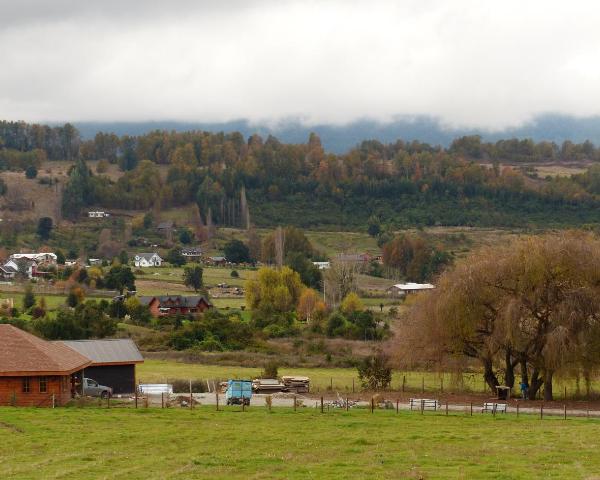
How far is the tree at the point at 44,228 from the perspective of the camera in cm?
13688

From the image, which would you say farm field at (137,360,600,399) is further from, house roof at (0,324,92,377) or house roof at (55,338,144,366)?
house roof at (0,324,92,377)

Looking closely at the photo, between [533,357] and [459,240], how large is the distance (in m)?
89.1

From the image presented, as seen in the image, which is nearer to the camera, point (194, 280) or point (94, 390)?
point (94, 390)

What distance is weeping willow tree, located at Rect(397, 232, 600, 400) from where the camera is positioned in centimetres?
4022

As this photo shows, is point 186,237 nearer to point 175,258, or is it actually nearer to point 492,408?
point 175,258

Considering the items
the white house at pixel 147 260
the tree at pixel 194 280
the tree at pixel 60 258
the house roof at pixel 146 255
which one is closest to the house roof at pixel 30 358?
the tree at pixel 194 280

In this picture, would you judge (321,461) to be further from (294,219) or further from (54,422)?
(294,219)

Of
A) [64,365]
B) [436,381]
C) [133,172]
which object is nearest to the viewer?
[64,365]

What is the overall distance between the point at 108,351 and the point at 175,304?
1636 inches

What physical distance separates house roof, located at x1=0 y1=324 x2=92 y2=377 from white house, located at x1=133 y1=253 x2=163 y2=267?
261ft

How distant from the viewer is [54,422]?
32.1 meters

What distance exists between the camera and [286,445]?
27.7 m

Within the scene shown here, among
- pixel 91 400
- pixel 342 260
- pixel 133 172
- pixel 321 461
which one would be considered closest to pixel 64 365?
pixel 91 400

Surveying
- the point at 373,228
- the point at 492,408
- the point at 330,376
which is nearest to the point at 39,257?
the point at 373,228
